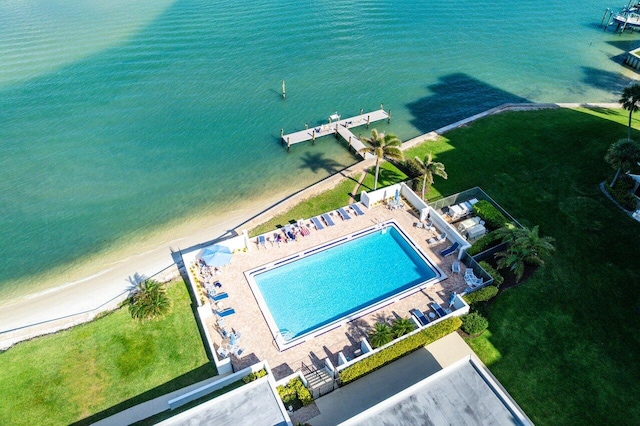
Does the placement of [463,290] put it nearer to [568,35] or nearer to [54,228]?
[54,228]

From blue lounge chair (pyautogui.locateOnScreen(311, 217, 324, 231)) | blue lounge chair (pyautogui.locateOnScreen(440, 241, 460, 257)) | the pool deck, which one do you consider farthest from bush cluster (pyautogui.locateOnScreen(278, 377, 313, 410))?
blue lounge chair (pyautogui.locateOnScreen(440, 241, 460, 257))

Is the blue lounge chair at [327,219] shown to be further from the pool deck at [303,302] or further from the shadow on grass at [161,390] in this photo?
the shadow on grass at [161,390]

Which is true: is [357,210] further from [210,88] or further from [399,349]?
[210,88]

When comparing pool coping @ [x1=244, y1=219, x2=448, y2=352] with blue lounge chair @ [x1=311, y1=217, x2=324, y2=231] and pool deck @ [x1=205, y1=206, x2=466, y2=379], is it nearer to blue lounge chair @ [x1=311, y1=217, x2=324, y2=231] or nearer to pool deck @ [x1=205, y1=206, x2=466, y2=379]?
pool deck @ [x1=205, y1=206, x2=466, y2=379]

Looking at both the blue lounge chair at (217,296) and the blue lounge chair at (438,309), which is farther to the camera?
the blue lounge chair at (217,296)

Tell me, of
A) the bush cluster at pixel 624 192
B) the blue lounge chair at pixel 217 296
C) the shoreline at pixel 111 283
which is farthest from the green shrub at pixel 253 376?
the bush cluster at pixel 624 192

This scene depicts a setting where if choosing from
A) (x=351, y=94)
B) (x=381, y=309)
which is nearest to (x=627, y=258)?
(x=381, y=309)

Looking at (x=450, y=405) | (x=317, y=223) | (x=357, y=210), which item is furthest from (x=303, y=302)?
(x=450, y=405)
